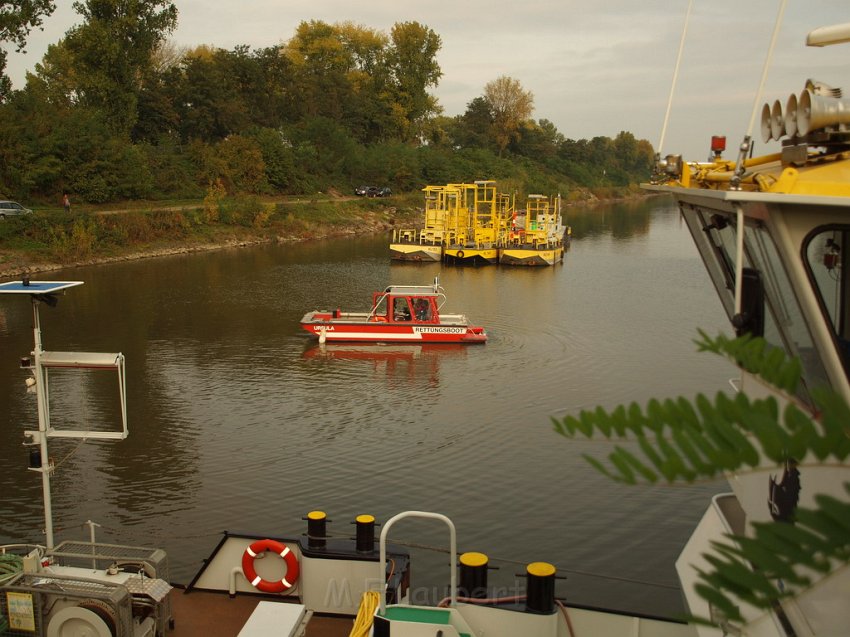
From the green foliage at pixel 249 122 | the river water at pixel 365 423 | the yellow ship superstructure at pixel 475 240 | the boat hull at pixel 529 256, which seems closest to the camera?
the river water at pixel 365 423

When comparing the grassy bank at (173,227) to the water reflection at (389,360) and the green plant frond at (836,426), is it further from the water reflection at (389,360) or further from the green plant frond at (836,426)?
the green plant frond at (836,426)

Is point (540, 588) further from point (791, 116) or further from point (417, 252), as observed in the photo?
point (417, 252)

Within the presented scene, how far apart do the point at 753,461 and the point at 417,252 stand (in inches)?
1626

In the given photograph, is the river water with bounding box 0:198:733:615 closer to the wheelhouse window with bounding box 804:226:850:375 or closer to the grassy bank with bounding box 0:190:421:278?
the wheelhouse window with bounding box 804:226:850:375

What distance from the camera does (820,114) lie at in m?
4.12

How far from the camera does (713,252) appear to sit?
5.84 metres

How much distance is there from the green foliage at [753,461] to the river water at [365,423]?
233 cm

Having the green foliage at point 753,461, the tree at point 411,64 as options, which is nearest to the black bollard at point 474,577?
the green foliage at point 753,461

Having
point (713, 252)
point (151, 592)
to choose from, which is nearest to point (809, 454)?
point (713, 252)

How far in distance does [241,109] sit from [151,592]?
60879 millimetres

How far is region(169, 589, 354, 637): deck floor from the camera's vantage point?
7.36 m

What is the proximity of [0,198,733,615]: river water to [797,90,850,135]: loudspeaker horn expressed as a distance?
1.47m

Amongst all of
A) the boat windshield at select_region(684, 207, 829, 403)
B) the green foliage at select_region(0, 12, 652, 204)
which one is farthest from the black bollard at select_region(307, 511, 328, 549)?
the green foliage at select_region(0, 12, 652, 204)

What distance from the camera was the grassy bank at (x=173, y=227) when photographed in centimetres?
3806
